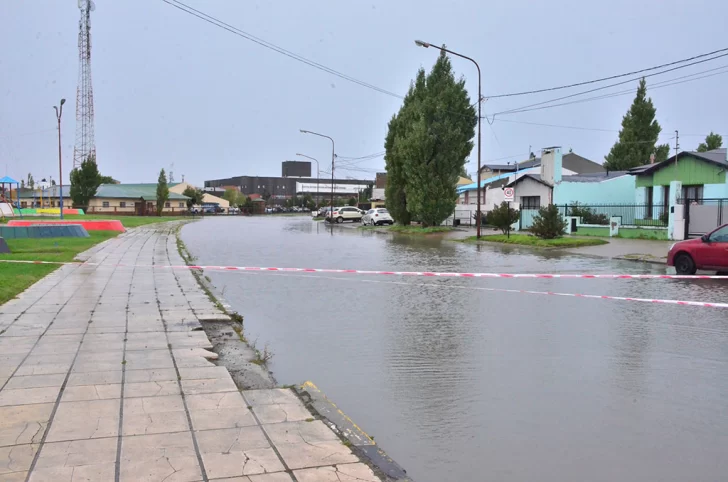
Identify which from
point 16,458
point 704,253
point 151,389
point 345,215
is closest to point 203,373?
point 151,389

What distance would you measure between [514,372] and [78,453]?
432cm

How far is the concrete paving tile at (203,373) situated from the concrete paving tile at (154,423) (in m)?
1.09

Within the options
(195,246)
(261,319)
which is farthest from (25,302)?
(195,246)

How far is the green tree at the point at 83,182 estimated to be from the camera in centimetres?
7912

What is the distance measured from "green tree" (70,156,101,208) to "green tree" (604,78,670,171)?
2452 inches

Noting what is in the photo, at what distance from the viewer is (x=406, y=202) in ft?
148

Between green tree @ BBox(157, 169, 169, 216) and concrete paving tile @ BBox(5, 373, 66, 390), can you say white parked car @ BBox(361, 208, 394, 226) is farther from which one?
green tree @ BBox(157, 169, 169, 216)

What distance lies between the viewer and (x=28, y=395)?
542 centimetres

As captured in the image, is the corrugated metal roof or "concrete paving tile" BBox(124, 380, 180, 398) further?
the corrugated metal roof

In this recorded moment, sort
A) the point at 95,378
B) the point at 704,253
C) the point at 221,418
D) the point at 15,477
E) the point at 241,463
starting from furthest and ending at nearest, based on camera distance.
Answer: the point at 704,253, the point at 95,378, the point at 221,418, the point at 241,463, the point at 15,477

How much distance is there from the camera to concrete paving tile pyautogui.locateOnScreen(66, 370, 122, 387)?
19.1 ft

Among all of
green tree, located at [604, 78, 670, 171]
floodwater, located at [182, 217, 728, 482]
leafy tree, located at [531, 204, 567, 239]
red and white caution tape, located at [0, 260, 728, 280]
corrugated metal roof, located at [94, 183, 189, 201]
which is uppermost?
green tree, located at [604, 78, 670, 171]

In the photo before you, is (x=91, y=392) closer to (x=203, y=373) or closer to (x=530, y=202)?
(x=203, y=373)

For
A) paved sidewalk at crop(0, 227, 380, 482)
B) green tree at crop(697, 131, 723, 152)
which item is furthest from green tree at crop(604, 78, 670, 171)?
paved sidewalk at crop(0, 227, 380, 482)
